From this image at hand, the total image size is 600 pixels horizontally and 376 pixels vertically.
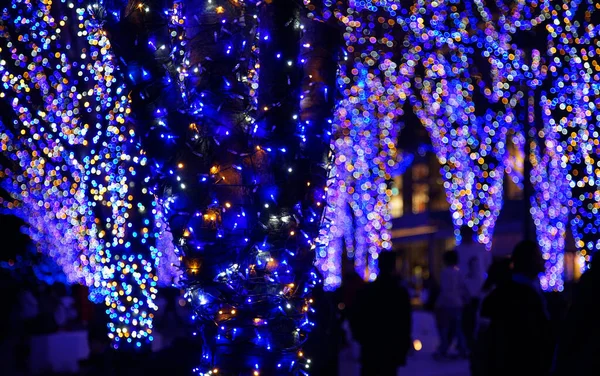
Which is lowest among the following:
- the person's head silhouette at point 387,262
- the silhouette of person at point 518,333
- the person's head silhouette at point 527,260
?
the silhouette of person at point 518,333

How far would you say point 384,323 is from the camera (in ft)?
31.2

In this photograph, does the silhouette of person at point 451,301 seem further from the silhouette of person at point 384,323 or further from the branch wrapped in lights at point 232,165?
the branch wrapped in lights at point 232,165

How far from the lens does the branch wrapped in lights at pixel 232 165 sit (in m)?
4.93

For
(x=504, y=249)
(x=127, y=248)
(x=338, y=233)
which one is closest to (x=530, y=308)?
(x=127, y=248)

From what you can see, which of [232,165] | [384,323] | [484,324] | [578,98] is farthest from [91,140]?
[578,98]

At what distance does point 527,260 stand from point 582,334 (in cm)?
335

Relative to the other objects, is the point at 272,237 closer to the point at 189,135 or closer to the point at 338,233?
the point at 189,135

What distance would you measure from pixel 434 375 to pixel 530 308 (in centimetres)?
695

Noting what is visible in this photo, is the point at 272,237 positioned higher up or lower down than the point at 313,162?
lower down

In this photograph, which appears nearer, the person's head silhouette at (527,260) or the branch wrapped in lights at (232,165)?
the branch wrapped in lights at (232,165)

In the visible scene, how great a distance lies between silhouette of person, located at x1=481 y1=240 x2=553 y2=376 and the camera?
6336 mm

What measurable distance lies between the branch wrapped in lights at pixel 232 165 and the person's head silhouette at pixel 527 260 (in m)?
2.36

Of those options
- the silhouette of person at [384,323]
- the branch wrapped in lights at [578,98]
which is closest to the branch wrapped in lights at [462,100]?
the branch wrapped in lights at [578,98]

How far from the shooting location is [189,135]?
195 inches
